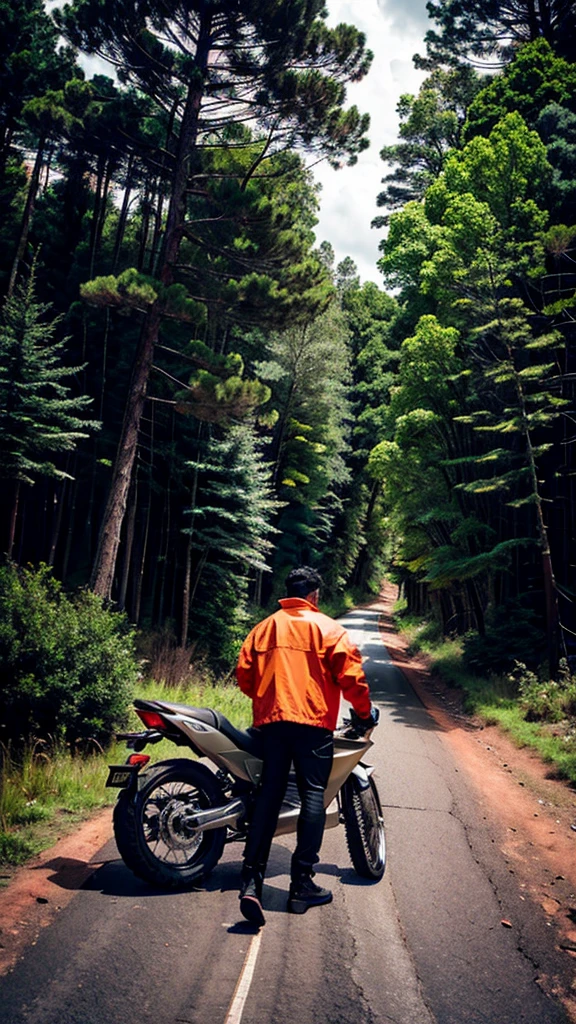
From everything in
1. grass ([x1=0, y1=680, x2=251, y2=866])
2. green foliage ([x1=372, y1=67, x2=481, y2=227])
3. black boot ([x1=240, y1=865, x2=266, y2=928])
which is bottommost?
grass ([x1=0, y1=680, x2=251, y2=866])

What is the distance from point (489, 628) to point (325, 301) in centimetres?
897

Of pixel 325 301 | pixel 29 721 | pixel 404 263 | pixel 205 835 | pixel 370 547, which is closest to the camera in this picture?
pixel 205 835

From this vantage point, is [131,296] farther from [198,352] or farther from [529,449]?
[529,449]

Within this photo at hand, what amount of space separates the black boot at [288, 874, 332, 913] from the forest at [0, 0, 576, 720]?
5.56 m

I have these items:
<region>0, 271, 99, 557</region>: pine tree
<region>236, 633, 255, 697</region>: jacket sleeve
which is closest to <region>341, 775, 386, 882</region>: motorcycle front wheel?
<region>236, 633, 255, 697</region>: jacket sleeve

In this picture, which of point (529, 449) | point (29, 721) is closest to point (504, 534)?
point (529, 449)

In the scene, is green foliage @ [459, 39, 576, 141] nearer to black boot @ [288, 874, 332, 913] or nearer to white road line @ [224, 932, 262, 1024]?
black boot @ [288, 874, 332, 913]

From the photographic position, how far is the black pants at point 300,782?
4262 millimetres

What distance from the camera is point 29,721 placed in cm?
717

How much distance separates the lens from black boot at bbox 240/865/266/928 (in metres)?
3.94

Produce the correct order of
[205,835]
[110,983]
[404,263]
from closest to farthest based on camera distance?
[110,983], [205,835], [404,263]

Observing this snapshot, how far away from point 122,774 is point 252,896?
105 cm

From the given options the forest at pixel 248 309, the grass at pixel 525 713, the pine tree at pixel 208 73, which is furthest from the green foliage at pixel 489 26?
the grass at pixel 525 713

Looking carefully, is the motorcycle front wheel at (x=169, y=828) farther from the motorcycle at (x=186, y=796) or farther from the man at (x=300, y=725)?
the man at (x=300, y=725)
